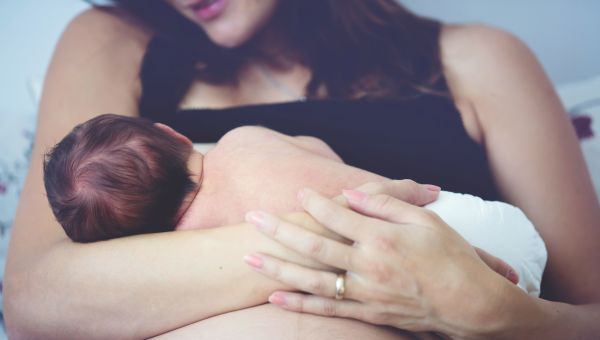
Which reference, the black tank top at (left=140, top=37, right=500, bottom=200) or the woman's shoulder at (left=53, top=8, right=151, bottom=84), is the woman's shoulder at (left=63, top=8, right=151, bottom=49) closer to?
the woman's shoulder at (left=53, top=8, right=151, bottom=84)

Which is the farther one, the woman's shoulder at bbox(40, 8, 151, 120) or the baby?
the woman's shoulder at bbox(40, 8, 151, 120)

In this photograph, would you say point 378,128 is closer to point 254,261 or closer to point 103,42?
point 254,261

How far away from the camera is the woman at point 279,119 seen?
0.56 m

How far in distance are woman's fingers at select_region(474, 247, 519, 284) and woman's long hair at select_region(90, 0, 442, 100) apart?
16.9 inches

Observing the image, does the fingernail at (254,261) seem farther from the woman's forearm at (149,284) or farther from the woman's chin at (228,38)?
the woman's chin at (228,38)

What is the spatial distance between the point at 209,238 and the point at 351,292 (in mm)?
178

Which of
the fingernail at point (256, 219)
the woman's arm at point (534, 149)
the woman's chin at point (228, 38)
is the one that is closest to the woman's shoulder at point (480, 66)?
the woman's arm at point (534, 149)

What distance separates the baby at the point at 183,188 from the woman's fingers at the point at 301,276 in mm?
78

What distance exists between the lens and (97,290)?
57 cm

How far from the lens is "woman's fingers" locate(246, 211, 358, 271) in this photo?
0.48 meters

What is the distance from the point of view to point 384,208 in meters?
0.51

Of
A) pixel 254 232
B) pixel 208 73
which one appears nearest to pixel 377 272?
pixel 254 232

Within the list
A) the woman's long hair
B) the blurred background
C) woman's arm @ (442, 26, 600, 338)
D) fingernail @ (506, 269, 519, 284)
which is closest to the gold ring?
fingernail @ (506, 269, 519, 284)

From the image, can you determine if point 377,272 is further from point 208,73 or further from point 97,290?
point 208,73
